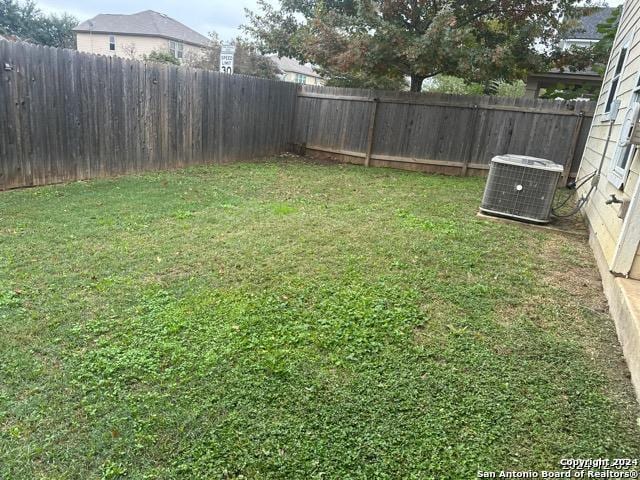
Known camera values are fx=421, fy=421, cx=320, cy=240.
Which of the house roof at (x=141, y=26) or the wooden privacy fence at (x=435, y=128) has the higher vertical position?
the house roof at (x=141, y=26)

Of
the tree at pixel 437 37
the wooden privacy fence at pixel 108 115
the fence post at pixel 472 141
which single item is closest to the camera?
the wooden privacy fence at pixel 108 115

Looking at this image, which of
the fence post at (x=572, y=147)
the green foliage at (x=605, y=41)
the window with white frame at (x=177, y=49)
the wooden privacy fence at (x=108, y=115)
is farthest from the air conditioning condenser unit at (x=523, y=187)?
the window with white frame at (x=177, y=49)

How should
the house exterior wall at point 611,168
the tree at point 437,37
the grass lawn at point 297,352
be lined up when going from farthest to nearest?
1. the tree at point 437,37
2. the house exterior wall at point 611,168
3. the grass lawn at point 297,352

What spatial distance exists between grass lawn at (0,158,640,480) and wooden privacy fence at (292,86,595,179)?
14.9ft

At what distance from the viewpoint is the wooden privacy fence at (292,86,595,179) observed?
8094mm

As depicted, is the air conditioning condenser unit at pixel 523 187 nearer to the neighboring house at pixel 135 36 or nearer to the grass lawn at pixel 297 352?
the grass lawn at pixel 297 352

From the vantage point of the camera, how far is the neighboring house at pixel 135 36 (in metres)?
28.5

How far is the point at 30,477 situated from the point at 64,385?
514 millimetres

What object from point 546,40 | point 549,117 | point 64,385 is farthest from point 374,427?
point 546,40

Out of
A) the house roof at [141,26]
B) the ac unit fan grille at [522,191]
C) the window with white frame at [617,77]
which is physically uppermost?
the house roof at [141,26]

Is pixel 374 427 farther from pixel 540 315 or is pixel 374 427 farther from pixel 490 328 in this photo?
pixel 540 315

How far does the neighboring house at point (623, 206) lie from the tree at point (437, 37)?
9.08ft

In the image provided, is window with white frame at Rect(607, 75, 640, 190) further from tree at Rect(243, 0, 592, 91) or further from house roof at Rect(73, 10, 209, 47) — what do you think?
house roof at Rect(73, 10, 209, 47)

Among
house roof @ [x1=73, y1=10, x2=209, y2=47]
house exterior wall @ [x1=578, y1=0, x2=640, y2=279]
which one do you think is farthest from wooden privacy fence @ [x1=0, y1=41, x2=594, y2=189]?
house roof @ [x1=73, y1=10, x2=209, y2=47]
